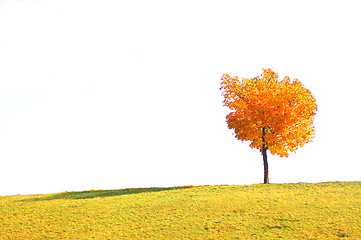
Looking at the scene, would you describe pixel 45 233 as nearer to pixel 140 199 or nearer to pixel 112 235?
pixel 112 235

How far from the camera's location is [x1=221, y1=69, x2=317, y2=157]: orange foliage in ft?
123

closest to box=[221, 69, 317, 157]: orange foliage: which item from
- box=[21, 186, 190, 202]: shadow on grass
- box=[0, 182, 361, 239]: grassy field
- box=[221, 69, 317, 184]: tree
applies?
box=[221, 69, 317, 184]: tree

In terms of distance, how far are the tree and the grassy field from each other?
6388mm

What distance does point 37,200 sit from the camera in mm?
33219

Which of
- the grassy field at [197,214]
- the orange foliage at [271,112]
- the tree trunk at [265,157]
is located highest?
the orange foliage at [271,112]

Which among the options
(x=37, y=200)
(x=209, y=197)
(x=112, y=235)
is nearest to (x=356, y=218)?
(x=209, y=197)

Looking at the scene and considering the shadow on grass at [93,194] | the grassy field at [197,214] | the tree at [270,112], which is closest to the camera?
the grassy field at [197,214]

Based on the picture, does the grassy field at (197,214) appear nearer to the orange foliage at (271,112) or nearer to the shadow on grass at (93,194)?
the shadow on grass at (93,194)

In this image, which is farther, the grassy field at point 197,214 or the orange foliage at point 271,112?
the orange foliage at point 271,112

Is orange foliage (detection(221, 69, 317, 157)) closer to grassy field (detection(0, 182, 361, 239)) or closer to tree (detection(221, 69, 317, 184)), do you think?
tree (detection(221, 69, 317, 184))

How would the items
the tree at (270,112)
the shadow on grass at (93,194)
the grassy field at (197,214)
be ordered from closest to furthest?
the grassy field at (197,214), the shadow on grass at (93,194), the tree at (270,112)

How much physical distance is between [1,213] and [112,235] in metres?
12.6

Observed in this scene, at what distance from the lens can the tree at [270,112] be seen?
3738 cm

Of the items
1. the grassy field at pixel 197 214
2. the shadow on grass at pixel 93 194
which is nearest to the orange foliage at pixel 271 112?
the grassy field at pixel 197 214
